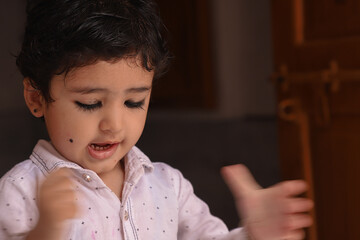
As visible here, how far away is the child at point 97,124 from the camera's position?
0.83 metres

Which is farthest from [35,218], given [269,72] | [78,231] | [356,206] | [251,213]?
[269,72]

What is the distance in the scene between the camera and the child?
83cm

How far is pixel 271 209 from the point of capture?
2.76 ft

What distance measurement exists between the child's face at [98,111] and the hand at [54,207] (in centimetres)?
12

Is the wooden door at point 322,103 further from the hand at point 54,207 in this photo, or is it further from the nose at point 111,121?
the hand at point 54,207

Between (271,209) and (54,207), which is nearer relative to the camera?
(54,207)

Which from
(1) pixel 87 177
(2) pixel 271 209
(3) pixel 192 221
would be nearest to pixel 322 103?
(3) pixel 192 221

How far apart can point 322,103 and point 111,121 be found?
109cm

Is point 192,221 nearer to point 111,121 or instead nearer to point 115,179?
point 115,179

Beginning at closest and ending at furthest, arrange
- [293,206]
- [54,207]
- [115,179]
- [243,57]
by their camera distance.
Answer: [54,207]
[293,206]
[115,179]
[243,57]

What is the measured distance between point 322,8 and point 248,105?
36.0 inches

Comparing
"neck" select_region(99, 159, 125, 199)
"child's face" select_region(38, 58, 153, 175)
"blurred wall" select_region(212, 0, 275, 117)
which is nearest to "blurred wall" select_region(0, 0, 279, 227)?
"blurred wall" select_region(212, 0, 275, 117)

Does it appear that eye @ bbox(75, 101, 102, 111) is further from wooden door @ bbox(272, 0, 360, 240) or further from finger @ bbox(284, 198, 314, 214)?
wooden door @ bbox(272, 0, 360, 240)

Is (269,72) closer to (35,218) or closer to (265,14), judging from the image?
(265,14)
